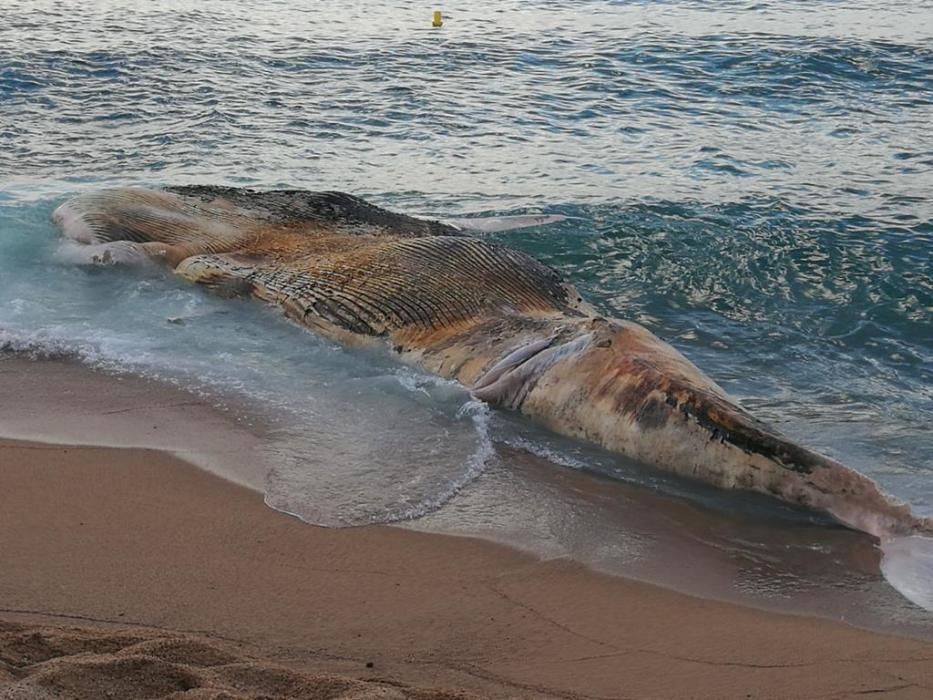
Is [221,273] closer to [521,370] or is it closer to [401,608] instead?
[521,370]

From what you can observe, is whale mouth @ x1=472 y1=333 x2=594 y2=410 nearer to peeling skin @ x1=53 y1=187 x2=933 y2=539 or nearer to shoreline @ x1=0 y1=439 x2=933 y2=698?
peeling skin @ x1=53 y1=187 x2=933 y2=539

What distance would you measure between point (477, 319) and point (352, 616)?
302cm

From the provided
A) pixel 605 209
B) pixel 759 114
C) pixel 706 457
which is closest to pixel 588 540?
pixel 706 457

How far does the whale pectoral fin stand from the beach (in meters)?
2.91

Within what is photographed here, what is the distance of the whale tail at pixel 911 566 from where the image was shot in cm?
469

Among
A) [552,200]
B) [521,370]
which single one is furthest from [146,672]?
[552,200]

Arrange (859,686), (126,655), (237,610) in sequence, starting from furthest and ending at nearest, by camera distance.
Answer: (237,610)
(859,686)
(126,655)

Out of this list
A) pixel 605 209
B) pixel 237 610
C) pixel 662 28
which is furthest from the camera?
pixel 662 28

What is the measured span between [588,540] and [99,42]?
14763 mm

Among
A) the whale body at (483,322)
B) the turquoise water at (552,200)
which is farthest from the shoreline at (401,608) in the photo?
the whale body at (483,322)

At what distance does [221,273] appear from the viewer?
8297 mm

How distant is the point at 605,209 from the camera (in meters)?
10.5

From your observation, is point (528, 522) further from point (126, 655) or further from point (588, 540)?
point (126, 655)

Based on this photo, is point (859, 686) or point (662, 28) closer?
point (859, 686)
